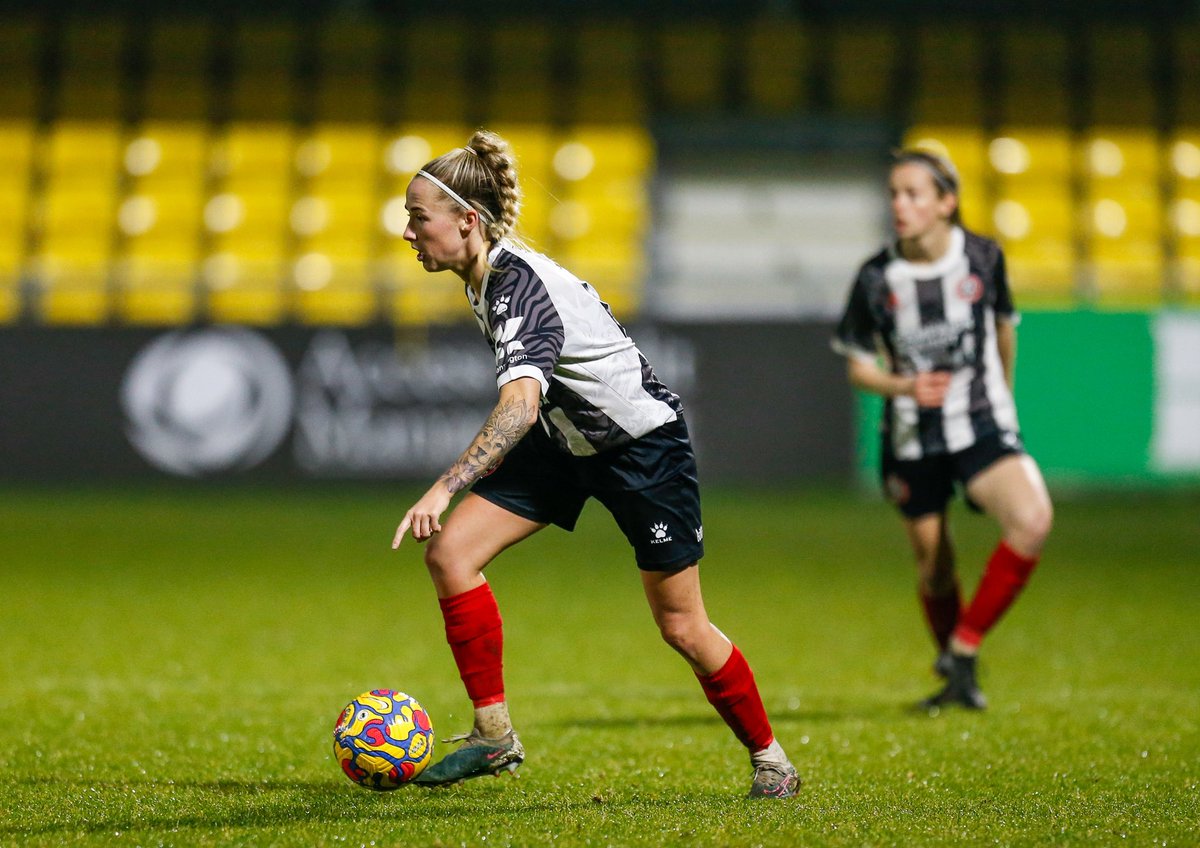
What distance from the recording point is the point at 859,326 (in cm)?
618

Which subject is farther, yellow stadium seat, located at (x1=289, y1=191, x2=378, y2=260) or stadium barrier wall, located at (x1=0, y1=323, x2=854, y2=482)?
yellow stadium seat, located at (x1=289, y1=191, x2=378, y2=260)

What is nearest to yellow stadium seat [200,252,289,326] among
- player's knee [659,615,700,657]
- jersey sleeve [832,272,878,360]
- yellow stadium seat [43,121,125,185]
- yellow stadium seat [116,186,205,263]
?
yellow stadium seat [116,186,205,263]

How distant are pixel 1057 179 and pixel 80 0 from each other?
12.6 meters

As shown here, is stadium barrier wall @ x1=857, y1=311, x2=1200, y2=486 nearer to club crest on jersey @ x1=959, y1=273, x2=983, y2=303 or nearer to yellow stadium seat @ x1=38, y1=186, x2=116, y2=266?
club crest on jersey @ x1=959, y1=273, x2=983, y2=303

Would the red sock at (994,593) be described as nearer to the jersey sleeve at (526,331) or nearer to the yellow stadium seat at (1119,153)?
the jersey sleeve at (526,331)

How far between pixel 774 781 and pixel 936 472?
2.22m

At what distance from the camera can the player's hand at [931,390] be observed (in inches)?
235

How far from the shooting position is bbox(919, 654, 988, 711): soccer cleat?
5734 mm

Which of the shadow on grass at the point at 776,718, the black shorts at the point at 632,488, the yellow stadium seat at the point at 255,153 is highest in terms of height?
the yellow stadium seat at the point at 255,153

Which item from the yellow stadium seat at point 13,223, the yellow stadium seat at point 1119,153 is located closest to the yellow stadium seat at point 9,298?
the yellow stadium seat at point 13,223

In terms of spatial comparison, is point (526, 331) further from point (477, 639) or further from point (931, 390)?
point (931, 390)

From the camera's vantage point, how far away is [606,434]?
4113 mm

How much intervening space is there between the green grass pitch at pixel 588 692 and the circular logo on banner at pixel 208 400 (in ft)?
6.40

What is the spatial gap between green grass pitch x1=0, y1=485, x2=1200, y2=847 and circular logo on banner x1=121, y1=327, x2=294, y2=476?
195cm
